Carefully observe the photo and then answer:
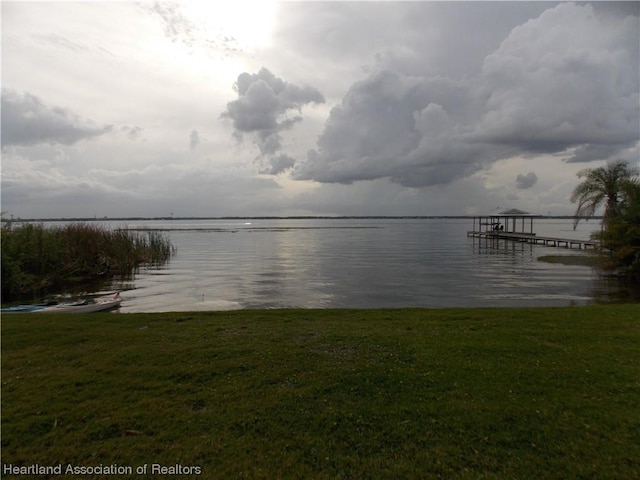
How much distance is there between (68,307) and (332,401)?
50.3ft

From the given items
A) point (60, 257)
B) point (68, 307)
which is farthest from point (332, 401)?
point (60, 257)

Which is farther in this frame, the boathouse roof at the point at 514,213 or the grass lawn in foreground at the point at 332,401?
the boathouse roof at the point at 514,213

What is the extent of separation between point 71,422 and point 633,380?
8476 millimetres

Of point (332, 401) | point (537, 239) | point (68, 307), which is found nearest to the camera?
point (332, 401)

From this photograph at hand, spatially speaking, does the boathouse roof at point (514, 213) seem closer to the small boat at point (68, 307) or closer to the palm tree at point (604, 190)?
the palm tree at point (604, 190)

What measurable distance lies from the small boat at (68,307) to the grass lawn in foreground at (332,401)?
7.08 meters

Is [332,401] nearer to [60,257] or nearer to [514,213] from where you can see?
[60,257]

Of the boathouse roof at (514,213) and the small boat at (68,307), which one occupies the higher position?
the boathouse roof at (514,213)

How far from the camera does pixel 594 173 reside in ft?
117

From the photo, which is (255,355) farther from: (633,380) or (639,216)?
(639,216)

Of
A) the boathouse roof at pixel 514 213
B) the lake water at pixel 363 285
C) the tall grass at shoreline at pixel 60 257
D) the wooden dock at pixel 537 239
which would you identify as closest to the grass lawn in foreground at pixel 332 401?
the lake water at pixel 363 285

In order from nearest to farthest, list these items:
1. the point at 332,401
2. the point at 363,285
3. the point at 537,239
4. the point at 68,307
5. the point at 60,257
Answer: the point at 332,401, the point at 68,307, the point at 363,285, the point at 60,257, the point at 537,239

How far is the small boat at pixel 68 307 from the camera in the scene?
15.4m

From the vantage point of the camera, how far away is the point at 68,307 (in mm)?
16141
